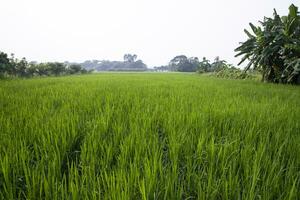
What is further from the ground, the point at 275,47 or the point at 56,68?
the point at 275,47

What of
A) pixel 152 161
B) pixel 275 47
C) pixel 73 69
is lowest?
pixel 152 161

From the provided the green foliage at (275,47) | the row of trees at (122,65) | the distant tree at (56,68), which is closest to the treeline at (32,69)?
the distant tree at (56,68)

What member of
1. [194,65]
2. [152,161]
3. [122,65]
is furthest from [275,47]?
[122,65]

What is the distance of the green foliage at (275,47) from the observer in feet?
20.0

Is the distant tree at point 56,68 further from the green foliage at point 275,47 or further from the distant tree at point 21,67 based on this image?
the green foliage at point 275,47

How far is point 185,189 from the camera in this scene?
30.5 inches

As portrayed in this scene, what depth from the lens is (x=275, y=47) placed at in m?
6.25

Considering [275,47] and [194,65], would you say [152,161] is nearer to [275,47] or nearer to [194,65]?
[275,47]

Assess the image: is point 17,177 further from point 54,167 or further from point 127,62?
point 127,62

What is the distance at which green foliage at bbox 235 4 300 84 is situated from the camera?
608 cm

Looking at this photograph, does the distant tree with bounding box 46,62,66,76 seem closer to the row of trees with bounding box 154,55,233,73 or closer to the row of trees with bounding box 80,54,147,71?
the row of trees with bounding box 154,55,233,73

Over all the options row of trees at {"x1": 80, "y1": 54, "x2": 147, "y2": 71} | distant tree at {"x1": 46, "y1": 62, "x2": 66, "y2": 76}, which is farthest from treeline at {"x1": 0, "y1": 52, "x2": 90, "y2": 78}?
row of trees at {"x1": 80, "y1": 54, "x2": 147, "y2": 71}

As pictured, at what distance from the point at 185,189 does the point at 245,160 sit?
334mm

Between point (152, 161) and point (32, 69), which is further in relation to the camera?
point (32, 69)
